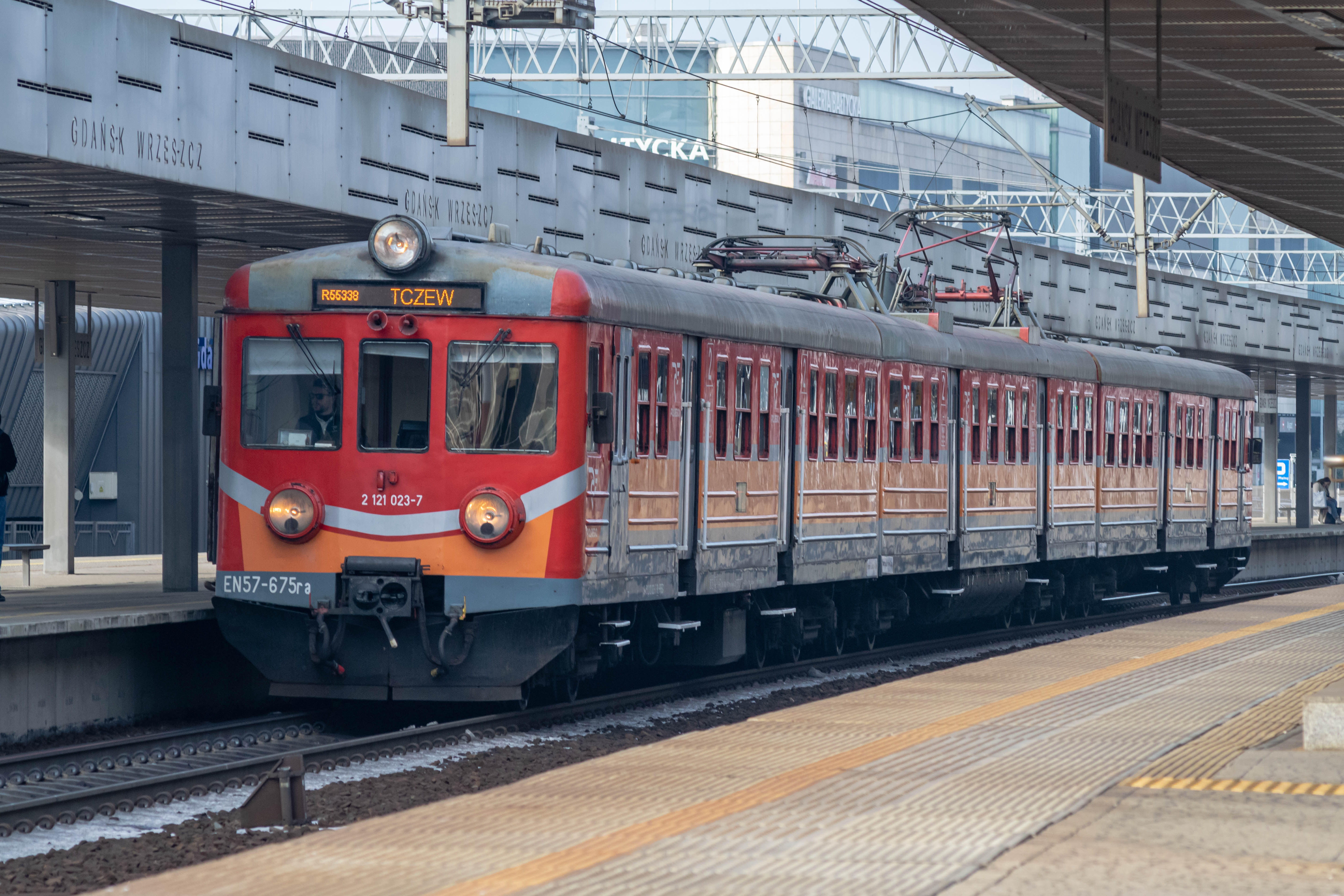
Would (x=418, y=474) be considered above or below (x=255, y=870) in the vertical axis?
above

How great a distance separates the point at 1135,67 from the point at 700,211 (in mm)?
10140

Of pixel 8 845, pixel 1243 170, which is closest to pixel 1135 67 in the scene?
pixel 1243 170

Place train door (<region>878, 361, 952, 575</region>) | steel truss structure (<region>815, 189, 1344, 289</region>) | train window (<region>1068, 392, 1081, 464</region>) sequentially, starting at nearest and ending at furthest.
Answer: train door (<region>878, 361, 952, 575</region>)
train window (<region>1068, 392, 1081, 464</region>)
steel truss structure (<region>815, 189, 1344, 289</region>)

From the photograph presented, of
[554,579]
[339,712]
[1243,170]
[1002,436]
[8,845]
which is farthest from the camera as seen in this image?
[1002,436]

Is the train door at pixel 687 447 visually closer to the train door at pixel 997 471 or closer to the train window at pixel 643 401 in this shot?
the train window at pixel 643 401

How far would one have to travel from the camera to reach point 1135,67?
47.8 feet

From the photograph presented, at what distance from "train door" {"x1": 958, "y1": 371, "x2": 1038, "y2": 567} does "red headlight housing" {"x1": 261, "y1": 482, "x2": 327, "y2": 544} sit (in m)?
8.84

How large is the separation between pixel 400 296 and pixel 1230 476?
1855 centimetres

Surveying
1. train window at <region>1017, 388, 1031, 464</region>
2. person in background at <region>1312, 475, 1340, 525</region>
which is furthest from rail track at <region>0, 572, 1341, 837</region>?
person in background at <region>1312, 475, 1340, 525</region>

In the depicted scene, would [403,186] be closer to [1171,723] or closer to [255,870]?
[1171,723]

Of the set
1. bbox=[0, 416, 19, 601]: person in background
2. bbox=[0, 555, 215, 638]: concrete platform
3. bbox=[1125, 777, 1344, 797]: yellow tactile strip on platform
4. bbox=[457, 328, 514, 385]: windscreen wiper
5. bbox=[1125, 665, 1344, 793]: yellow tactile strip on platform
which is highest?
bbox=[457, 328, 514, 385]: windscreen wiper

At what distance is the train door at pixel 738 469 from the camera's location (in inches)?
575

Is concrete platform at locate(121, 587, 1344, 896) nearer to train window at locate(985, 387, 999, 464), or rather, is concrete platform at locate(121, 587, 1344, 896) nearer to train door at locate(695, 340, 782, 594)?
train door at locate(695, 340, 782, 594)

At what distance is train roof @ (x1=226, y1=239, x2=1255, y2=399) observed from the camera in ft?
41.9
